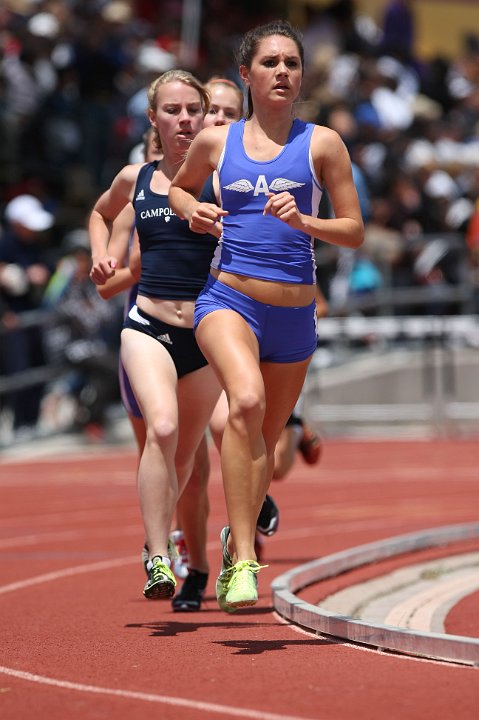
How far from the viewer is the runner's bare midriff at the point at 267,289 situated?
23.3 ft

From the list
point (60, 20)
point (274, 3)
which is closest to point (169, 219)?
point (60, 20)

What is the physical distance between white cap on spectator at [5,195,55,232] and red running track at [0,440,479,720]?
420 cm

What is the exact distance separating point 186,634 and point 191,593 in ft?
3.44

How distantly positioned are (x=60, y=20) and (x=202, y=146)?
1521 centimetres

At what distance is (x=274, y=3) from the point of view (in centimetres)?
2945

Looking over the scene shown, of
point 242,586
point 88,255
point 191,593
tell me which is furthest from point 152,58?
point 242,586

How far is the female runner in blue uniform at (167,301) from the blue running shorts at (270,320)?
0.58 metres

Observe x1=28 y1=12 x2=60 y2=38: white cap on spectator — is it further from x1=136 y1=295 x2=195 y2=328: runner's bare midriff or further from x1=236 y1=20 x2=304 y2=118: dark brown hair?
x1=236 y1=20 x2=304 y2=118: dark brown hair

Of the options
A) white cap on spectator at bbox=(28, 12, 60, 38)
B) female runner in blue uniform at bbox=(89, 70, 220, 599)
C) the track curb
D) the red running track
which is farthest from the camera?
white cap on spectator at bbox=(28, 12, 60, 38)

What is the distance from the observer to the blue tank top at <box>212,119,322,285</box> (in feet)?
23.0

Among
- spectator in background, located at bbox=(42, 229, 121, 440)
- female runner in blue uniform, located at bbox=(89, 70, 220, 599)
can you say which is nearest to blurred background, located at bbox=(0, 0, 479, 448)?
spectator in background, located at bbox=(42, 229, 121, 440)

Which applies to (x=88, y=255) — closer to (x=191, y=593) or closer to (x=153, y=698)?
(x=191, y=593)

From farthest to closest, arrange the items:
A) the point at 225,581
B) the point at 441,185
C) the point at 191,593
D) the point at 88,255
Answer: the point at 441,185, the point at 88,255, the point at 191,593, the point at 225,581

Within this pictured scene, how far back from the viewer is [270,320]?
714 cm
